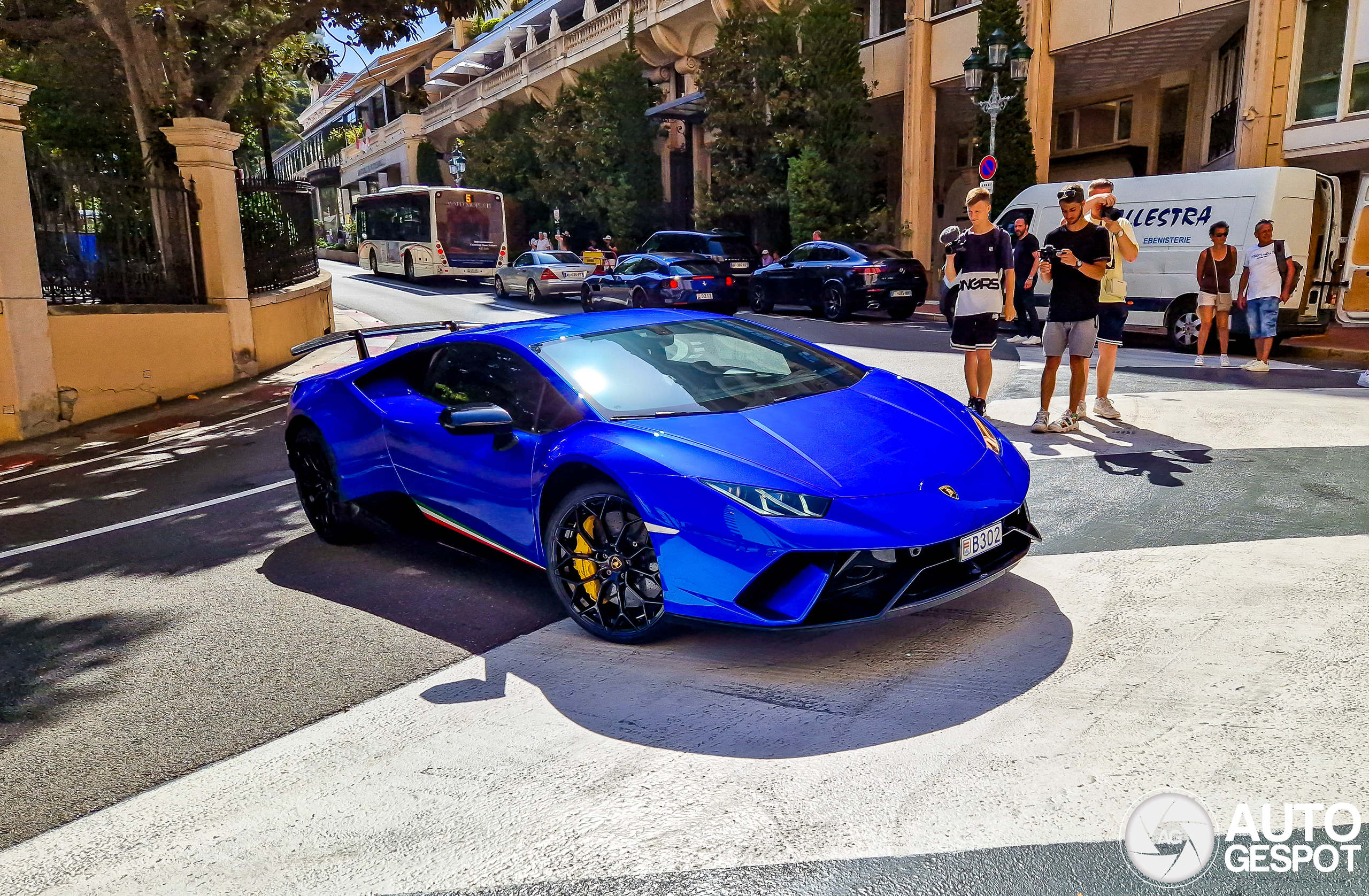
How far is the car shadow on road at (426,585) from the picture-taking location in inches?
182

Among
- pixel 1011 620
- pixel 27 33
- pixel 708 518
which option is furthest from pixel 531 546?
pixel 27 33

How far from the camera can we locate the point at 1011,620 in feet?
13.8

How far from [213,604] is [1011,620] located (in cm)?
375

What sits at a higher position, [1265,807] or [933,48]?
[933,48]

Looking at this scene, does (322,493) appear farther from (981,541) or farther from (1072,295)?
(1072,295)

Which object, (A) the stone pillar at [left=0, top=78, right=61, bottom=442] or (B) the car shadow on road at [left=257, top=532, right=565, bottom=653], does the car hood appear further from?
(A) the stone pillar at [left=0, top=78, right=61, bottom=442]

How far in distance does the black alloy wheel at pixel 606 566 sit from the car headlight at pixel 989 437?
1.55m

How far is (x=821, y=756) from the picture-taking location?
10.6ft

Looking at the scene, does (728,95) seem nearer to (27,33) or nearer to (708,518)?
(27,33)

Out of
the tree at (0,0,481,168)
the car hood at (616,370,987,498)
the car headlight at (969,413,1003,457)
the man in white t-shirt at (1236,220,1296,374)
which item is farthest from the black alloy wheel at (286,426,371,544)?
the man in white t-shirt at (1236,220,1296,374)

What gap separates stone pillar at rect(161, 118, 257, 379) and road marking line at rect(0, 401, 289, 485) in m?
2.12

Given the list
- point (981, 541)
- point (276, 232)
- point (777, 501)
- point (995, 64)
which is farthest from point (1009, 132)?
point (777, 501)

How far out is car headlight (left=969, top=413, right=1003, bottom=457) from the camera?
445 centimetres

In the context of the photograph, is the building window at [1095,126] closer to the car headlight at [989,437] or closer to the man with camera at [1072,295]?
the man with camera at [1072,295]
